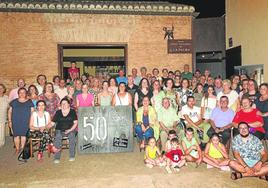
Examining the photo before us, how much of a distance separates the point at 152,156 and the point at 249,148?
1.97 m

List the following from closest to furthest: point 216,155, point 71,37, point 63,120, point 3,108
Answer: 1. point 216,155
2. point 63,120
3. point 3,108
4. point 71,37

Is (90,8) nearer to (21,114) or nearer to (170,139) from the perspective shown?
(21,114)

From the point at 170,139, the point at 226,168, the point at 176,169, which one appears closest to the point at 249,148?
the point at 226,168

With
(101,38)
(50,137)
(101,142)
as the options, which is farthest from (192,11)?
(50,137)

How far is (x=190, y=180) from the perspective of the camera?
17.0 ft

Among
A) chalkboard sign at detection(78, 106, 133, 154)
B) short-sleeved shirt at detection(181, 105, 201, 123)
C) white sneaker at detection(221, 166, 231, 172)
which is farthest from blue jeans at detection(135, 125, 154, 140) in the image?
white sneaker at detection(221, 166, 231, 172)

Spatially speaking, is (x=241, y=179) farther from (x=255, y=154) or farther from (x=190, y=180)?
(x=190, y=180)

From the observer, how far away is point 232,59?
11320mm

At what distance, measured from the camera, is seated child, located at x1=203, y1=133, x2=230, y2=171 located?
223 inches

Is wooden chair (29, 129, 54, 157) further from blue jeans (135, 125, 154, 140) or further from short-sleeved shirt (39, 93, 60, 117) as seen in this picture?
blue jeans (135, 125, 154, 140)

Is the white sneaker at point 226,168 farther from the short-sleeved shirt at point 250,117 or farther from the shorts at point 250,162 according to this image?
the short-sleeved shirt at point 250,117

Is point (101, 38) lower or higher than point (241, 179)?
higher

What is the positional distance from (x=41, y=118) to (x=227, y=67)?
317 inches

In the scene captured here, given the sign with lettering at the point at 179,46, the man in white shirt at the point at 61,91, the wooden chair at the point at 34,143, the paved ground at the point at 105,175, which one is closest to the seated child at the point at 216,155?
the paved ground at the point at 105,175
